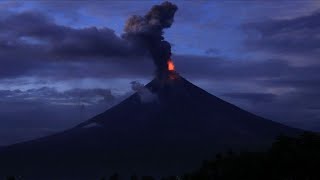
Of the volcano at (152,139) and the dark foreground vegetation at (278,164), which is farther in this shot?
the volcano at (152,139)

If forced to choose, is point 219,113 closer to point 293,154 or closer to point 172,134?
point 172,134

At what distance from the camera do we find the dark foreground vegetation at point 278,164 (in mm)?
55531

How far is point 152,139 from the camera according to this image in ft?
575

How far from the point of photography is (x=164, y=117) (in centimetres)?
18500

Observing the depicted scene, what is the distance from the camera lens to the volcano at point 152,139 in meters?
167

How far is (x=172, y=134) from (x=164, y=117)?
6.96 metres

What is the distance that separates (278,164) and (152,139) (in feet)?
392

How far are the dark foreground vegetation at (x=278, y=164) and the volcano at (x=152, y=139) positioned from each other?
92.6m

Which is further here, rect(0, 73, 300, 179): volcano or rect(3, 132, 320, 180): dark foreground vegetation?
rect(0, 73, 300, 179): volcano

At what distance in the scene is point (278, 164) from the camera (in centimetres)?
5662

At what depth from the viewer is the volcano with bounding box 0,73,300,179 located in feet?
548

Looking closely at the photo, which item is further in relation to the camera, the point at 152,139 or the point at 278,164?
the point at 152,139

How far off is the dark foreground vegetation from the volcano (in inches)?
3647

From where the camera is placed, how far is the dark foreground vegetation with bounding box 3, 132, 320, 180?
182 feet
